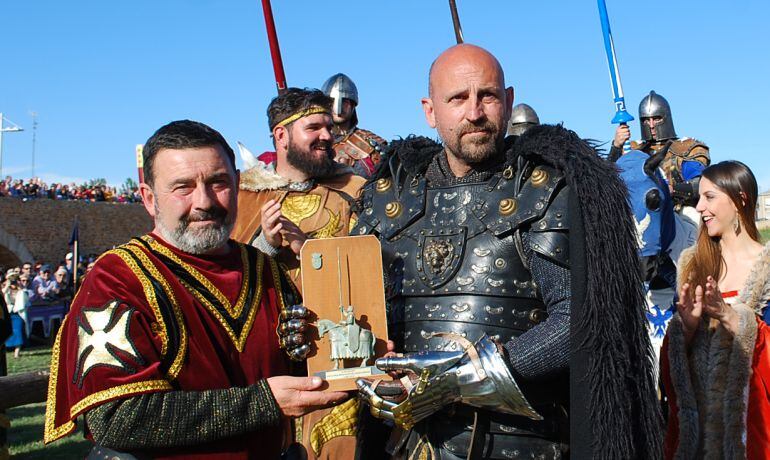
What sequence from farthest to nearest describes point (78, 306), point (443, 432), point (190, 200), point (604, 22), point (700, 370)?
point (604, 22) < point (700, 370) < point (443, 432) < point (190, 200) < point (78, 306)

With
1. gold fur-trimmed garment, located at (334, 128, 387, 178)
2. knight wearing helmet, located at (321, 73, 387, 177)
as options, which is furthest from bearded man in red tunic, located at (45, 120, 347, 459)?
gold fur-trimmed garment, located at (334, 128, 387, 178)

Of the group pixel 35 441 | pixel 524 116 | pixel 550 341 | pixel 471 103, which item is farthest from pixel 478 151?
pixel 35 441

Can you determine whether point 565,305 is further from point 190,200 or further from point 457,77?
point 190,200

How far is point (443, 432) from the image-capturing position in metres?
2.50

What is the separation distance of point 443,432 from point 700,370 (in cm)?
180

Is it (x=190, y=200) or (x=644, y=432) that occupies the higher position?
(x=190, y=200)

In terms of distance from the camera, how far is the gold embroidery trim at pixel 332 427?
3.63m

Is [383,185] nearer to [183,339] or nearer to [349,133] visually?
[183,339]

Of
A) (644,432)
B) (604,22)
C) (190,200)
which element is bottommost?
(644,432)

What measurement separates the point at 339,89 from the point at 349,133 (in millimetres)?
454

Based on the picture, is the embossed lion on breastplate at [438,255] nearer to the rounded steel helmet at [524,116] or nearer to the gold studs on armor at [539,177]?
the gold studs on armor at [539,177]

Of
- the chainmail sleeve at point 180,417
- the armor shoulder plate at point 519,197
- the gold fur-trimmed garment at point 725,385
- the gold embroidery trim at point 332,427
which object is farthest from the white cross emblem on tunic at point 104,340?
the gold fur-trimmed garment at point 725,385

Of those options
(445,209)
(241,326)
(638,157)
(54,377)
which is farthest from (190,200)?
(638,157)

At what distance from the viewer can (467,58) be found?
2641 millimetres
